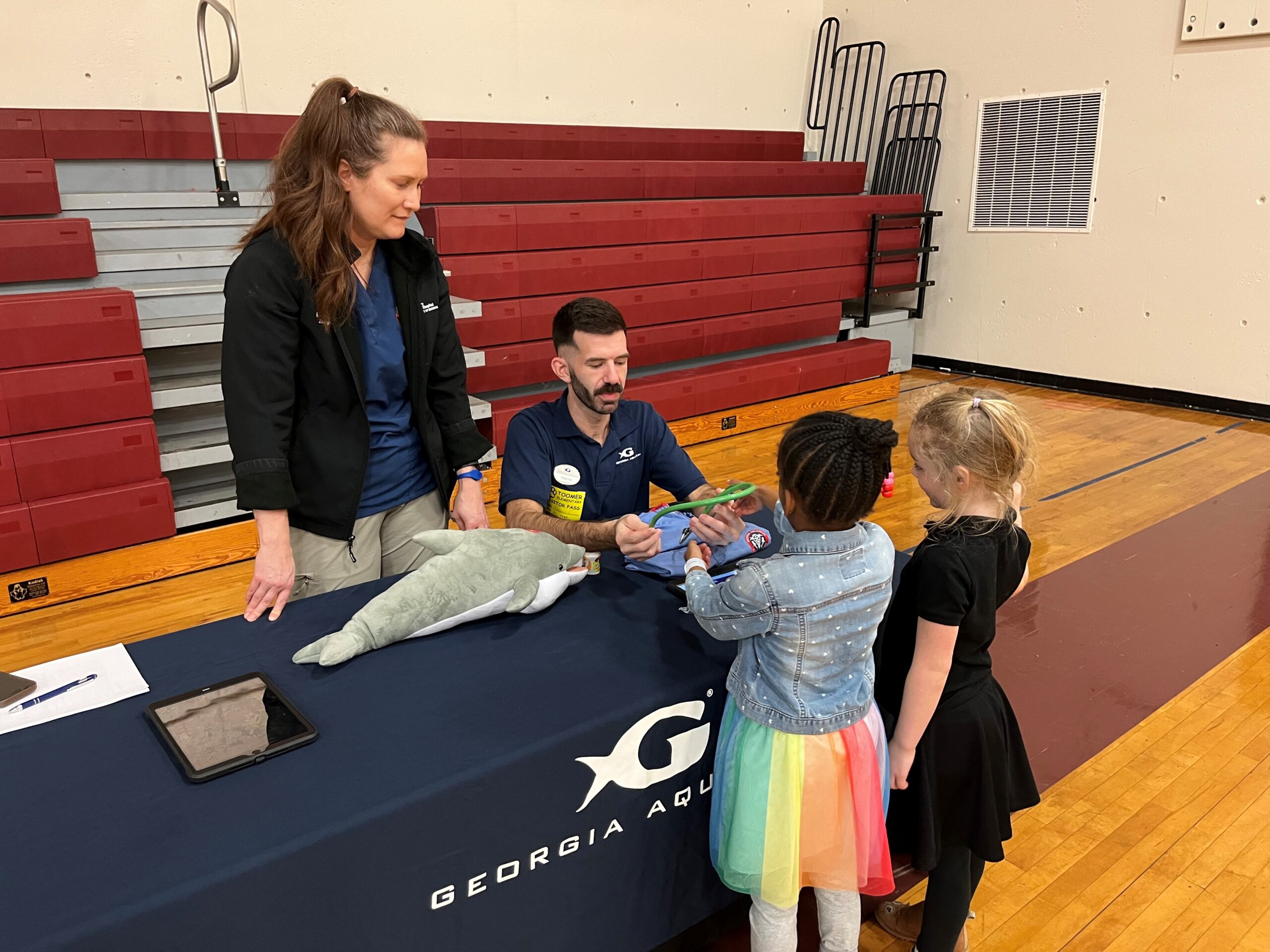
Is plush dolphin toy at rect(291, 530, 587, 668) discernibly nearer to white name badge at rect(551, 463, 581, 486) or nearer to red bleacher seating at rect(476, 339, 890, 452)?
white name badge at rect(551, 463, 581, 486)

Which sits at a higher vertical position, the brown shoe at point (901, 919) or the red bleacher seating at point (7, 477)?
the red bleacher seating at point (7, 477)

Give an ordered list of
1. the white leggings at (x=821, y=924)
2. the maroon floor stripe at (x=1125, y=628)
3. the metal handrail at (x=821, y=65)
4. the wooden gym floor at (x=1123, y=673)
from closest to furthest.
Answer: the white leggings at (x=821, y=924) → the wooden gym floor at (x=1123, y=673) → the maroon floor stripe at (x=1125, y=628) → the metal handrail at (x=821, y=65)

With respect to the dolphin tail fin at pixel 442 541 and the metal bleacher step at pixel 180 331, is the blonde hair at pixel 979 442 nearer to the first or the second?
the dolphin tail fin at pixel 442 541

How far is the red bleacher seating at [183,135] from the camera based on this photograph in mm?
4301

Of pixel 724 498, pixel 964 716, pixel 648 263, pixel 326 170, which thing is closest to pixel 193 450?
pixel 326 170

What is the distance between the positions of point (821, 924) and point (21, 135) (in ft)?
14.6

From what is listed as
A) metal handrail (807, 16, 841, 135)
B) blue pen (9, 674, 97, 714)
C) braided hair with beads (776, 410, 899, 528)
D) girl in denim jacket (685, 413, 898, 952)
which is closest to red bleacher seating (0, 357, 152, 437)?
blue pen (9, 674, 97, 714)

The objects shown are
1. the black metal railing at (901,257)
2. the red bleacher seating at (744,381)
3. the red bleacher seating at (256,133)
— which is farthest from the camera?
the black metal railing at (901,257)

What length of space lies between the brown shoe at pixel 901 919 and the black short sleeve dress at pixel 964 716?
0.27m

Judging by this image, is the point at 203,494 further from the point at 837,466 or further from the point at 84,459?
the point at 837,466

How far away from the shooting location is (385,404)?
5.44ft

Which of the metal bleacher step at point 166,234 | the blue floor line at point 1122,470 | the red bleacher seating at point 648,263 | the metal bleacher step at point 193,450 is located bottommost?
the blue floor line at point 1122,470

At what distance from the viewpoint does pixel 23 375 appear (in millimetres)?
2965

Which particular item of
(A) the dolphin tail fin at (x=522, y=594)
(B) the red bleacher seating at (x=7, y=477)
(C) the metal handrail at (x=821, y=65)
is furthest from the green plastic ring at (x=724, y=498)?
(C) the metal handrail at (x=821, y=65)
